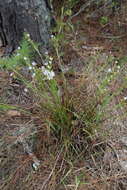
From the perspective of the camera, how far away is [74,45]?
2.09 metres

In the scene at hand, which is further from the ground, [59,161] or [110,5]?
[110,5]

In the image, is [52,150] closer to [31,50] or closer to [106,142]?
[106,142]

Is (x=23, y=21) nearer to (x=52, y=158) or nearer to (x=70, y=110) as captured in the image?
(x=70, y=110)

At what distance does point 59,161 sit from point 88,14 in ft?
4.87

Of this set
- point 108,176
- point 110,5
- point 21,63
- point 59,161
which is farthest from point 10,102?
point 110,5

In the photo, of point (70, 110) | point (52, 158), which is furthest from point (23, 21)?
point (52, 158)

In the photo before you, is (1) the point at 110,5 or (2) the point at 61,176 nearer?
(2) the point at 61,176

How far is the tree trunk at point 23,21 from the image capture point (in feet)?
5.78

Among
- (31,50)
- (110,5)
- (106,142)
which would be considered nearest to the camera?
(106,142)

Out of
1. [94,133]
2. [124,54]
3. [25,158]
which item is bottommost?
[25,158]

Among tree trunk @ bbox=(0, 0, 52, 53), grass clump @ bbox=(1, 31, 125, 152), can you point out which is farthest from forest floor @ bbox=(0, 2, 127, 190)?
tree trunk @ bbox=(0, 0, 52, 53)

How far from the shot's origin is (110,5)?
2.28 m

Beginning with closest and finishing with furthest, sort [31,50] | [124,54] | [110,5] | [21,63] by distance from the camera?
1. [21,63]
2. [31,50]
3. [124,54]
4. [110,5]

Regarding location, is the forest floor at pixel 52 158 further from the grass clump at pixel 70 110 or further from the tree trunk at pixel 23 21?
the tree trunk at pixel 23 21
